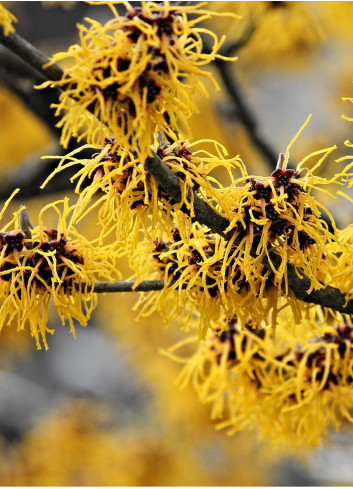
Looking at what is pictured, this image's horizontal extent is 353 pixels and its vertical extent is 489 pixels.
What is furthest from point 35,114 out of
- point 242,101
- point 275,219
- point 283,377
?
point 275,219

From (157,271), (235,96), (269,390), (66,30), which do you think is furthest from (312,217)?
(66,30)

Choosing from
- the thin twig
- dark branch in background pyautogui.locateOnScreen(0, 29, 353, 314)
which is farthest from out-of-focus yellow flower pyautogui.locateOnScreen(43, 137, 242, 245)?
the thin twig

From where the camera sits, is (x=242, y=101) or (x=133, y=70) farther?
(x=242, y=101)

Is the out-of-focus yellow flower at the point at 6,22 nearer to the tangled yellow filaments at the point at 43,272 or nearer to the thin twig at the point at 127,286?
the tangled yellow filaments at the point at 43,272

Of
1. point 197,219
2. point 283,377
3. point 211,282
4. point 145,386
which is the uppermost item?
point 197,219

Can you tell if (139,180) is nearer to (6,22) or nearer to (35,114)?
(6,22)

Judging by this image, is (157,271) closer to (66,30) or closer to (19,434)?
(19,434)
